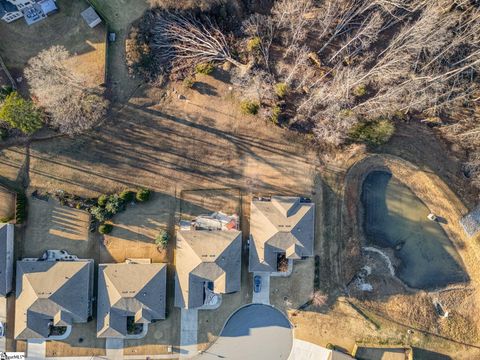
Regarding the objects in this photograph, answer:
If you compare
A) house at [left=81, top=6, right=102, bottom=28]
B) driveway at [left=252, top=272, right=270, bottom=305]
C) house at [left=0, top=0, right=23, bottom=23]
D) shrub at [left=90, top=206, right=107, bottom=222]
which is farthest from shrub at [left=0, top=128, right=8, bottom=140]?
driveway at [left=252, top=272, right=270, bottom=305]

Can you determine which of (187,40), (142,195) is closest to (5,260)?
(142,195)

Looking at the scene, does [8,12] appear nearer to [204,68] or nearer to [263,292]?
[204,68]

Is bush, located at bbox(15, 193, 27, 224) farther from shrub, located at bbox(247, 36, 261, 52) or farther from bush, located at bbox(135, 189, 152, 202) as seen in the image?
shrub, located at bbox(247, 36, 261, 52)

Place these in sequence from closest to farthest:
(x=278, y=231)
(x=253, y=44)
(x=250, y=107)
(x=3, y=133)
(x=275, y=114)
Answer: (x=278, y=231) < (x=3, y=133) < (x=250, y=107) < (x=253, y=44) < (x=275, y=114)

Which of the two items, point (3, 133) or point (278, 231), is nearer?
point (278, 231)

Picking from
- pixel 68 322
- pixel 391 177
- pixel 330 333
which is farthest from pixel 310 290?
pixel 68 322

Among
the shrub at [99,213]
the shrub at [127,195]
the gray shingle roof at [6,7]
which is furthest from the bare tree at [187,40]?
the shrub at [99,213]
